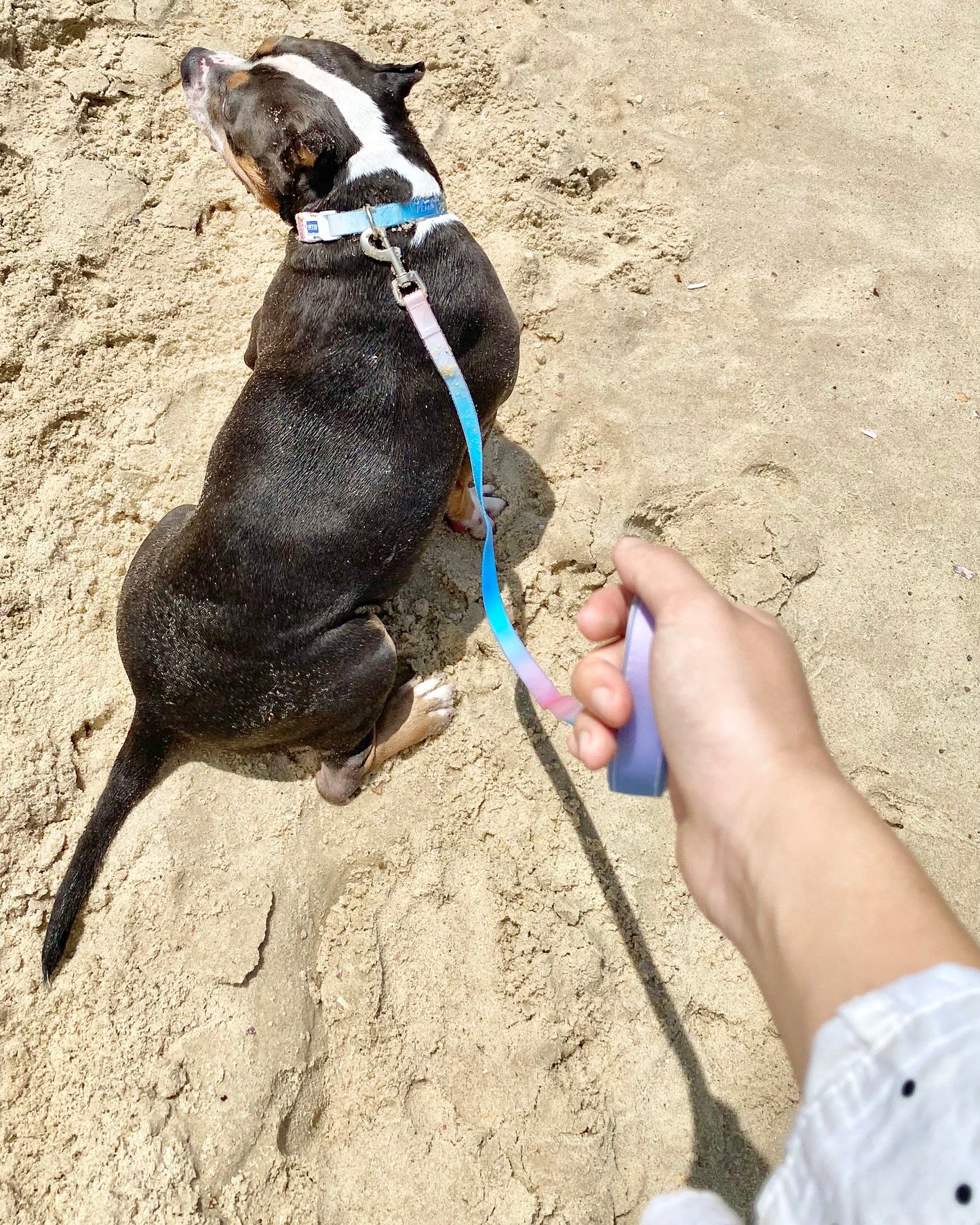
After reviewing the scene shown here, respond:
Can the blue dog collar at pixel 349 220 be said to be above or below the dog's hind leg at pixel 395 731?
above

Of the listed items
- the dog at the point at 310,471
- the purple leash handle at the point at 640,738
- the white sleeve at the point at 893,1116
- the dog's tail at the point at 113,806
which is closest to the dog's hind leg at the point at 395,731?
the dog at the point at 310,471

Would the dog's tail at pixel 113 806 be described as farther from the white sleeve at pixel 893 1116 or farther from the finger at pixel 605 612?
the white sleeve at pixel 893 1116

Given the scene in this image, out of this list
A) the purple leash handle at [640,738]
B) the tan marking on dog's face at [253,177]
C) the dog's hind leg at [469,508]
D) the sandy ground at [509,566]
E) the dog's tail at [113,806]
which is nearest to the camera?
the purple leash handle at [640,738]

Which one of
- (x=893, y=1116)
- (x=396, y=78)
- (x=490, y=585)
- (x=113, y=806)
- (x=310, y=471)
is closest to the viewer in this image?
(x=893, y=1116)

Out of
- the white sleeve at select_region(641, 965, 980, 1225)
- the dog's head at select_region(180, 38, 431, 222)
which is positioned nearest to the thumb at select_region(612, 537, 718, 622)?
the white sleeve at select_region(641, 965, 980, 1225)

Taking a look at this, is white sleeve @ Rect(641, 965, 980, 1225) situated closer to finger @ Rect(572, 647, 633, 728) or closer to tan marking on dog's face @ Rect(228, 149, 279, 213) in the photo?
finger @ Rect(572, 647, 633, 728)

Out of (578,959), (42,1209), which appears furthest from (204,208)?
(42,1209)

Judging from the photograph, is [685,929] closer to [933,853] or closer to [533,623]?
[933,853]

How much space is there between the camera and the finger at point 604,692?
1723 millimetres

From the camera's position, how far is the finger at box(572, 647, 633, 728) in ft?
5.65

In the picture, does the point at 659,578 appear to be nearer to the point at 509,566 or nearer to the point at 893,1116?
the point at 893,1116

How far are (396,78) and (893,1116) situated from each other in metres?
3.78

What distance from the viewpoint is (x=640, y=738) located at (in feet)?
5.72

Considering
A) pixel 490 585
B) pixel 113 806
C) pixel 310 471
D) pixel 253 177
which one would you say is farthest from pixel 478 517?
pixel 113 806
